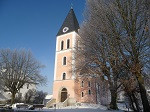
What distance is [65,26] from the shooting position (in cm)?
4056

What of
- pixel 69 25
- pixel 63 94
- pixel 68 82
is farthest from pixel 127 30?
pixel 69 25

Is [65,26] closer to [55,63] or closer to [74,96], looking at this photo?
[55,63]

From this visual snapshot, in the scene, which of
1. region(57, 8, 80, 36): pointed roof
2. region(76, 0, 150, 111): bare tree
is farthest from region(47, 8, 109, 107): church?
region(76, 0, 150, 111): bare tree

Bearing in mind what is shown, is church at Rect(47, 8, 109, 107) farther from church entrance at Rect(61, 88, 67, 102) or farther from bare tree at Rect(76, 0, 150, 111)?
bare tree at Rect(76, 0, 150, 111)

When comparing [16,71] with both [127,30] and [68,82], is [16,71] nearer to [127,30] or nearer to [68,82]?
[68,82]

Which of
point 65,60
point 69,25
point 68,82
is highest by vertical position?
point 69,25

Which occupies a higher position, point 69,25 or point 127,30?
point 69,25

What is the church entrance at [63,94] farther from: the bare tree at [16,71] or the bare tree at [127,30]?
the bare tree at [127,30]

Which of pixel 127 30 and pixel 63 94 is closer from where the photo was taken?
pixel 127 30

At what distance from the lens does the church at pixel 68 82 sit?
32.6 metres

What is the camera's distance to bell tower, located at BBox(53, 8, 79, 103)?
3369cm

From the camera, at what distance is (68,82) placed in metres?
33.9

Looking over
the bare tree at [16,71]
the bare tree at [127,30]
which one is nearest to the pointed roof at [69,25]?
the bare tree at [16,71]

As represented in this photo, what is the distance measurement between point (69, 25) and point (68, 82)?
1411 centimetres
